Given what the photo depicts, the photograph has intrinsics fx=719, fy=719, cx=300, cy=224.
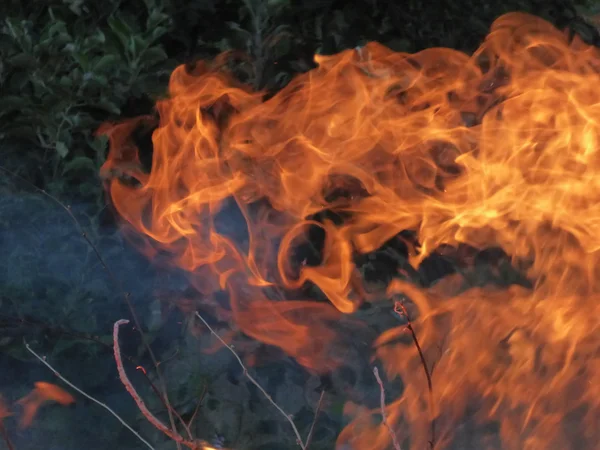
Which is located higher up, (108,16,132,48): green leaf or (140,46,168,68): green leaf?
(108,16,132,48): green leaf

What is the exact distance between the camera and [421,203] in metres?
2.77

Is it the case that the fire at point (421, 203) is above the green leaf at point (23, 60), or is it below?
below

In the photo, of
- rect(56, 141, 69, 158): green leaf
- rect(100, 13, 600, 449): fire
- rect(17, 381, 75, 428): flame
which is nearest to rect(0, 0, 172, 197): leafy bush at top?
rect(56, 141, 69, 158): green leaf

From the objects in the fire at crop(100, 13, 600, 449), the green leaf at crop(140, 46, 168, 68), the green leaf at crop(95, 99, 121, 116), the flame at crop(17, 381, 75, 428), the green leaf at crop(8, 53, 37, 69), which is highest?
the green leaf at crop(140, 46, 168, 68)

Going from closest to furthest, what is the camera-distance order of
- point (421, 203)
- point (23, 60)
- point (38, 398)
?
point (23, 60), point (38, 398), point (421, 203)

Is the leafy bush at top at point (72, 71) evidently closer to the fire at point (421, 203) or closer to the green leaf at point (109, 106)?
the green leaf at point (109, 106)

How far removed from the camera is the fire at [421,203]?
8.78ft

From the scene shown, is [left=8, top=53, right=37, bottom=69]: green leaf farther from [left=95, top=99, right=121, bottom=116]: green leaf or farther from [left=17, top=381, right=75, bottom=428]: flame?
[left=17, top=381, right=75, bottom=428]: flame

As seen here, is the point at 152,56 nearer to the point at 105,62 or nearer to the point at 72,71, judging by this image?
the point at 105,62

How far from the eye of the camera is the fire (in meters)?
2.68

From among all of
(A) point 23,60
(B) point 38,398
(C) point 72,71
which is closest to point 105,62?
(C) point 72,71

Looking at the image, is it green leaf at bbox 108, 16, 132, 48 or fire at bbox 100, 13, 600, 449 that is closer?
green leaf at bbox 108, 16, 132, 48

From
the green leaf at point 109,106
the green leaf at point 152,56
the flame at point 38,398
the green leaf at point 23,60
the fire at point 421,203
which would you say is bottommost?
the flame at point 38,398

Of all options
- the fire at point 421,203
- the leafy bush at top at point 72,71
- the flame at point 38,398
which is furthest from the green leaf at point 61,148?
the flame at point 38,398
